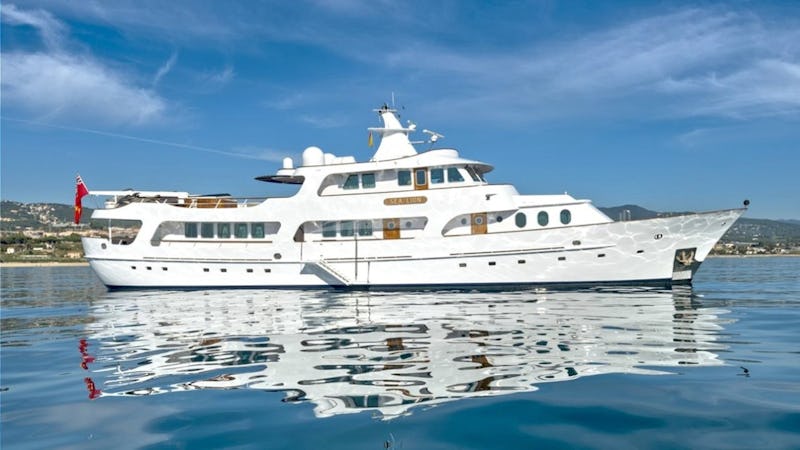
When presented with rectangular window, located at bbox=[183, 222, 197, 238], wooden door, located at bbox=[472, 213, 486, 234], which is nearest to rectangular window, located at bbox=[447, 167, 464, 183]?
wooden door, located at bbox=[472, 213, 486, 234]

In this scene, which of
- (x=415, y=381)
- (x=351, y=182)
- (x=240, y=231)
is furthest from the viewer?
(x=240, y=231)

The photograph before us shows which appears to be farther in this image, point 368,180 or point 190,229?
point 190,229

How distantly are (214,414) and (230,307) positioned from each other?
1256 centimetres

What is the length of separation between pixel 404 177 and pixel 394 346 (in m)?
15.9

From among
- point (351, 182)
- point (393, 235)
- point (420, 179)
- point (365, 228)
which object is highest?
point (351, 182)

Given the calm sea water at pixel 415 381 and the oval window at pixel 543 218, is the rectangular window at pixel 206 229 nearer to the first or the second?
the calm sea water at pixel 415 381

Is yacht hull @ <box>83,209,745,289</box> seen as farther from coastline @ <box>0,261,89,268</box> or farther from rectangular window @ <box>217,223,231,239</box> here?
coastline @ <box>0,261,89,268</box>

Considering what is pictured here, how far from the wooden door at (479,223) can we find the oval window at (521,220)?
4.56 feet

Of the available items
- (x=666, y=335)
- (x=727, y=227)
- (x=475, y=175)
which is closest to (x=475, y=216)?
(x=475, y=175)

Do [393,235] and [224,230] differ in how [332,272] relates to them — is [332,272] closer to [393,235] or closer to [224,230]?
[393,235]

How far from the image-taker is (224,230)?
1056 inches

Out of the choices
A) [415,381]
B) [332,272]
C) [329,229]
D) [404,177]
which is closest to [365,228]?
[329,229]

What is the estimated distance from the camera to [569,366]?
25.2 feet

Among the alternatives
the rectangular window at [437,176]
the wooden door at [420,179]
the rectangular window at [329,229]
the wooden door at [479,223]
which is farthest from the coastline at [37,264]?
the wooden door at [479,223]
